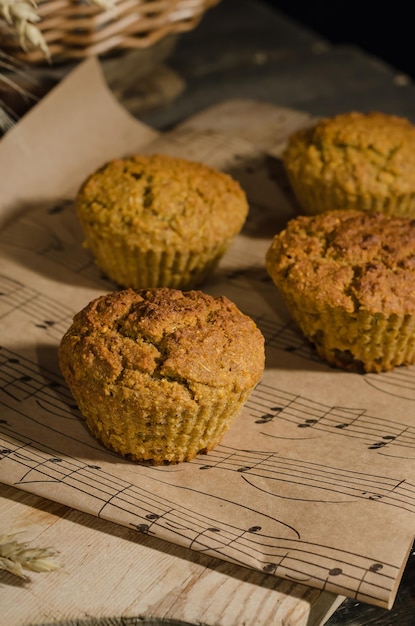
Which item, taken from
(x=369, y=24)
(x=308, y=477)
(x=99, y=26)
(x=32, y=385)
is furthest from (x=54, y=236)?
(x=369, y=24)

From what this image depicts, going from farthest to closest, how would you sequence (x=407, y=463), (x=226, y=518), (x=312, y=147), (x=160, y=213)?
(x=312, y=147) < (x=160, y=213) < (x=407, y=463) < (x=226, y=518)

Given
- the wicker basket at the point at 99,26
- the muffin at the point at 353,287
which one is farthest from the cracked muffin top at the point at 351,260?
the wicker basket at the point at 99,26

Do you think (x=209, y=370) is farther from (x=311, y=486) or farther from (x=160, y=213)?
(x=160, y=213)

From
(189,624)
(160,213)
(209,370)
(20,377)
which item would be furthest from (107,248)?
(189,624)

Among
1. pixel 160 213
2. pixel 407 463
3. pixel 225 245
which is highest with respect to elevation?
pixel 160 213

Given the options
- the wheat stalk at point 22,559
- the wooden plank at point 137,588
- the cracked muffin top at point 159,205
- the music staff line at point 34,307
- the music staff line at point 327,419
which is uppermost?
the cracked muffin top at point 159,205

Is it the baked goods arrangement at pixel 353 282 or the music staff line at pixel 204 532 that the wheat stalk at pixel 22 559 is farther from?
the baked goods arrangement at pixel 353 282

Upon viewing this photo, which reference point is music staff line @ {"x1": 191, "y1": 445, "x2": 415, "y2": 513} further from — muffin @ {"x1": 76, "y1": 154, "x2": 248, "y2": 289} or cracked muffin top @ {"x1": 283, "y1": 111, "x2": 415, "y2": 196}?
cracked muffin top @ {"x1": 283, "y1": 111, "x2": 415, "y2": 196}
